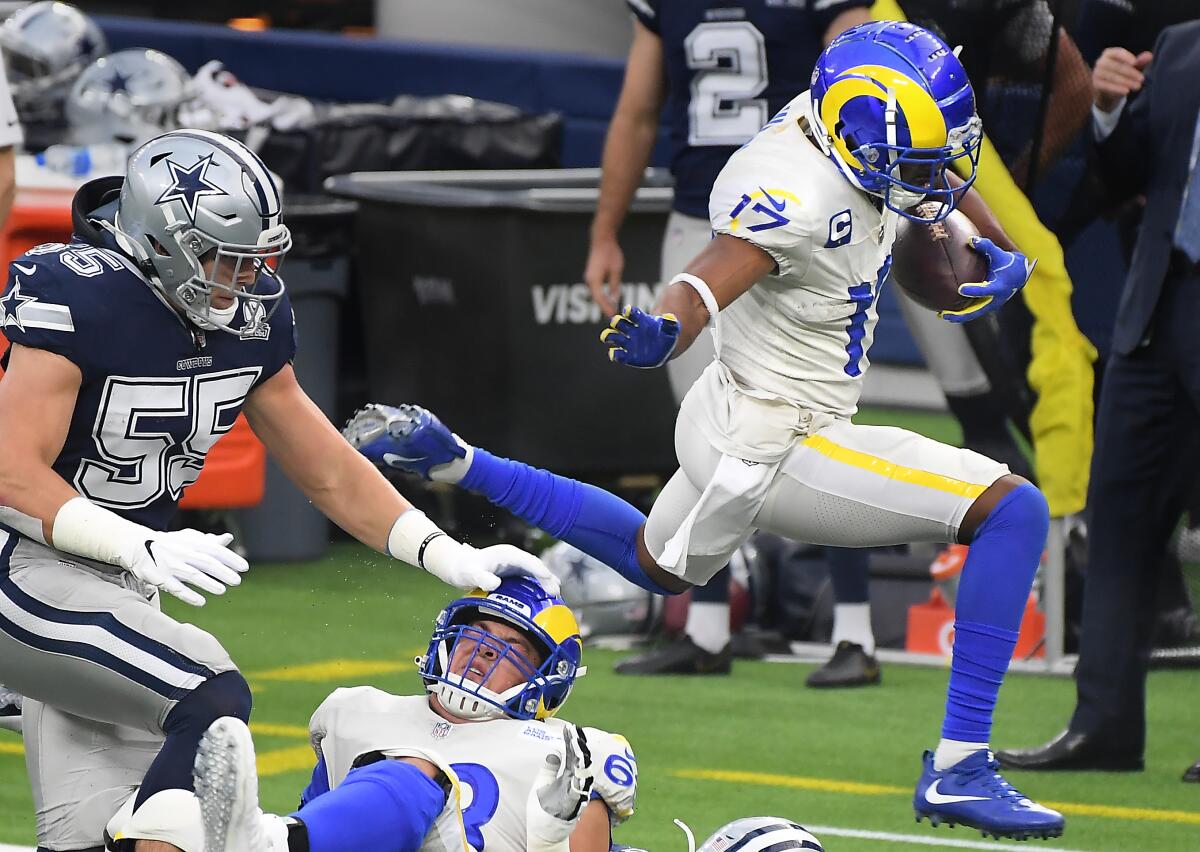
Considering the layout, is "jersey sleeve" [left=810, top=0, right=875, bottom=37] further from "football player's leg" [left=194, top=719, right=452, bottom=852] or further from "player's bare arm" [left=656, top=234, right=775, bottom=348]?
"football player's leg" [left=194, top=719, right=452, bottom=852]

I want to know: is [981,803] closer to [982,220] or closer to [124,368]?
[982,220]

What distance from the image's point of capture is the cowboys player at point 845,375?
3990 mm

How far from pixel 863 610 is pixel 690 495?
2.46m

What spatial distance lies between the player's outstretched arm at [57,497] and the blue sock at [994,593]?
1408 mm

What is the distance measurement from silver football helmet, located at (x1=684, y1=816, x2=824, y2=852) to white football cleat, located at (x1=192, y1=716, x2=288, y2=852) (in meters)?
0.92

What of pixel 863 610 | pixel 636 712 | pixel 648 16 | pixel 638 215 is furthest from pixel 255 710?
pixel 638 215

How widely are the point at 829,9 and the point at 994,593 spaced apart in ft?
8.61

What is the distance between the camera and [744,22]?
621 cm

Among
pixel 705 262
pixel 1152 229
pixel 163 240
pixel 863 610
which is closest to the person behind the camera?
pixel 163 240

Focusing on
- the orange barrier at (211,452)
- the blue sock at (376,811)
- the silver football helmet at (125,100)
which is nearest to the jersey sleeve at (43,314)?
the blue sock at (376,811)

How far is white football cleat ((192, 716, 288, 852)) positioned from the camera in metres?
3.12

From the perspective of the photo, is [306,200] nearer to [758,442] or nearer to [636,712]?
[636,712]

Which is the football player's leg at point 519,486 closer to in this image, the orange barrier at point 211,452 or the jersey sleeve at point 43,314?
the jersey sleeve at point 43,314

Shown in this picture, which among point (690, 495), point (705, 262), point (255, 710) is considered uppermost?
point (705, 262)
